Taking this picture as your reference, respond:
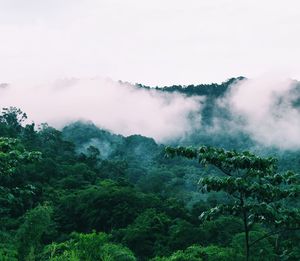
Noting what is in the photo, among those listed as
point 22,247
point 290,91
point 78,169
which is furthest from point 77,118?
point 22,247

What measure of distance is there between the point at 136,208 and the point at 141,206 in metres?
0.96

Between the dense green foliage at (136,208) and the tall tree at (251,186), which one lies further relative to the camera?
the dense green foliage at (136,208)

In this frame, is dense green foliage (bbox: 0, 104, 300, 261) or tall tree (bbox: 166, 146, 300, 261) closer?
tall tree (bbox: 166, 146, 300, 261)

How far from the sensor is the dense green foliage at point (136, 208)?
8.51 metres

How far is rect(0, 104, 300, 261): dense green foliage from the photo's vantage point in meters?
8.51

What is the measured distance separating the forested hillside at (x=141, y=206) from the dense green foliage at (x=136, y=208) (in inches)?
1.2

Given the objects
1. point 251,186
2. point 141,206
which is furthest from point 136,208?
point 251,186

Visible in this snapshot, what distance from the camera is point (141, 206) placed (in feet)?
136

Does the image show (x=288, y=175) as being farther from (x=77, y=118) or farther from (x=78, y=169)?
(x=77, y=118)

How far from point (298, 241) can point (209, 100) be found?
138 meters

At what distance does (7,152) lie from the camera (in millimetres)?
10445

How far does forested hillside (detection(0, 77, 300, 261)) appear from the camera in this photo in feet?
27.9

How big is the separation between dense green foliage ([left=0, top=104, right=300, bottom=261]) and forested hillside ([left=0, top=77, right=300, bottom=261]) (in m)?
0.03

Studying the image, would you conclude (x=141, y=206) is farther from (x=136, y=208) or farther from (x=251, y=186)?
(x=251, y=186)
